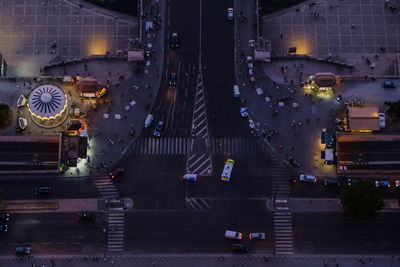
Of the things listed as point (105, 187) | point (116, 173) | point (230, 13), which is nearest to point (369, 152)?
point (230, 13)

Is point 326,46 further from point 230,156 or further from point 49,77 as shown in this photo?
point 49,77

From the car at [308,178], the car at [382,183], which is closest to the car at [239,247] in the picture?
the car at [308,178]

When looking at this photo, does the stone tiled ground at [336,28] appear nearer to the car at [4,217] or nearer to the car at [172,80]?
the car at [172,80]

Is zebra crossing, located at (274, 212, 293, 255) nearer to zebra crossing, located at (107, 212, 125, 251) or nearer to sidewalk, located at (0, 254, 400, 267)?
sidewalk, located at (0, 254, 400, 267)

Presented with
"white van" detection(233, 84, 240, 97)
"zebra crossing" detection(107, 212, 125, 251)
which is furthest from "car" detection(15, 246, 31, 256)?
"white van" detection(233, 84, 240, 97)

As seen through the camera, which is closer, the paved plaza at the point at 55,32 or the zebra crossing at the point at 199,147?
the zebra crossing at the point at 199,147

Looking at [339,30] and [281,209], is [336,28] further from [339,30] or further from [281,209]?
[281,209]
